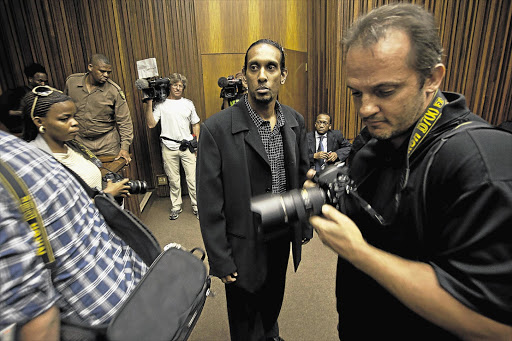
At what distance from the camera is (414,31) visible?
729 mm

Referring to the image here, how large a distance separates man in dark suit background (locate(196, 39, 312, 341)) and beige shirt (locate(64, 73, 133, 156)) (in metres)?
2.52

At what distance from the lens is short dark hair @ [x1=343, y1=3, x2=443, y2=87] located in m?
0.73

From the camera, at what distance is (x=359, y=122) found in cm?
413

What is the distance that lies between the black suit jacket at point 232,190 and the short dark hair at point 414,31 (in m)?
0.72

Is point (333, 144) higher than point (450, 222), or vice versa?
point (450, 222)

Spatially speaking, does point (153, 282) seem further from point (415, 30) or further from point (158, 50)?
point (158, 50)

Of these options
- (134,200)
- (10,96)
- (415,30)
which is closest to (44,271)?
(415,30)

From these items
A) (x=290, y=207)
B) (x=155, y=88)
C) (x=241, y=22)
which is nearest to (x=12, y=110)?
(x=155, y=88)

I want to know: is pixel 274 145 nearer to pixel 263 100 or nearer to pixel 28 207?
pixel 263 100

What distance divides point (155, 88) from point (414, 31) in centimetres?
326

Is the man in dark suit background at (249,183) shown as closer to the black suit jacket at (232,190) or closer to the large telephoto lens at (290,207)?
the black suit jacket at (232,190)

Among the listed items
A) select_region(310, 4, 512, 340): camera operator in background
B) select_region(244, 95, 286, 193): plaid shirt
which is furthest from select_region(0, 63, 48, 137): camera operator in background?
select_region(310, 4, 512, 340): camera operator in background

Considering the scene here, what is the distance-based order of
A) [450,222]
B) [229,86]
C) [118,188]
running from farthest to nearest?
1. [229,86]
2. [118,188]
3. [450,222]

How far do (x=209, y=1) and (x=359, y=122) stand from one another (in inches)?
107
